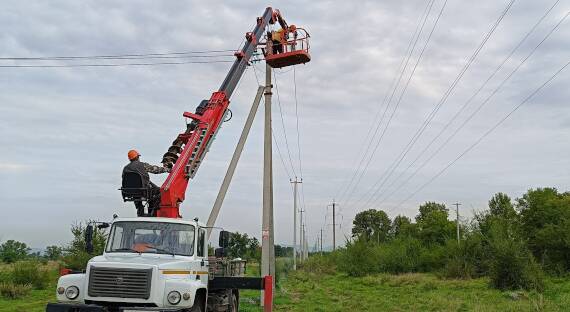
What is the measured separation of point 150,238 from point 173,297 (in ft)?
5.27

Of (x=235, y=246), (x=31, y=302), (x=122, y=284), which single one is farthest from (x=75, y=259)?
(x=122, y=284)

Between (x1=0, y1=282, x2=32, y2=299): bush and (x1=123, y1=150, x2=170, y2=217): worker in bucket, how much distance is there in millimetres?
17812

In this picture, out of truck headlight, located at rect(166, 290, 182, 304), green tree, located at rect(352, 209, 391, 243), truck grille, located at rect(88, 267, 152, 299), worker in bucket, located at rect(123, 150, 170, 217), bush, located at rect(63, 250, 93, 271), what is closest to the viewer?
truck grille, located at rect(88, 267, 152, 299)

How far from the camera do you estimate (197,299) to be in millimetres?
11180

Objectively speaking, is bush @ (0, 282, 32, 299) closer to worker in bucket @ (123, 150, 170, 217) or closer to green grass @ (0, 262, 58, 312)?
green grass @ (0, 262, 58, 312)

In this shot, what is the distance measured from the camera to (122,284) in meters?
10.1

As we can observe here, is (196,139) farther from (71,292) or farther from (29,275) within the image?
(29,275)

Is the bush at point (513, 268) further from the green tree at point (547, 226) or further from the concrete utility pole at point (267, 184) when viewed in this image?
the concrete utility pole at point (267, 184)

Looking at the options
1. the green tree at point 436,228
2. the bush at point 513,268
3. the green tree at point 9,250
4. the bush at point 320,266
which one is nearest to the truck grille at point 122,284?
the bush at point 513,268

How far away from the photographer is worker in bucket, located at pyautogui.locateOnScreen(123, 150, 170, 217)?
12.2 metres

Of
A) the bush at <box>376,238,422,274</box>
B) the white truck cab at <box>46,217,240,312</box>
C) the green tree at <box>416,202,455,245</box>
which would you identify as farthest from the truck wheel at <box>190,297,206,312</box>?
Answer: the green tree at <box>416,202,455,245</box>

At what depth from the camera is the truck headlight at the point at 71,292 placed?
10375 millimetres

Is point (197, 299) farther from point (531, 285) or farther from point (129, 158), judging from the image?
point (531, 285)

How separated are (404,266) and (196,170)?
4122 cm
